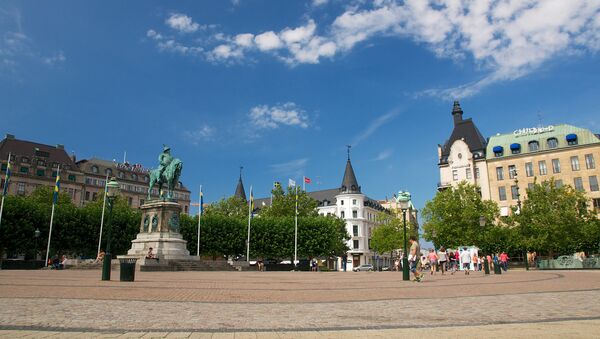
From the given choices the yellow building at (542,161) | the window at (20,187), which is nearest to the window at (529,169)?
the yellow building at (542,161)

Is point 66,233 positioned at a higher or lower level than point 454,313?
higher

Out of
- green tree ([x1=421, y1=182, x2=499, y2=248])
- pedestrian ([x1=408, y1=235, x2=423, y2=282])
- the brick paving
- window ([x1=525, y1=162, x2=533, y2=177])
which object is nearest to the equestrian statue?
pedestrian ([x1=408, y1=235, x2=423, y2=282])

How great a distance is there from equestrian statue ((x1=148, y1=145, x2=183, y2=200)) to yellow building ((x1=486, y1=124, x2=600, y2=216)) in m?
48.2

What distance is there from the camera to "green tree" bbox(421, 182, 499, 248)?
58.0 m

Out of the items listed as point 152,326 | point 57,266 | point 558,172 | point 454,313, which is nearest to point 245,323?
point 152,326

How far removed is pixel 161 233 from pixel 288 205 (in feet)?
123

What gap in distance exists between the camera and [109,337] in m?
5.56

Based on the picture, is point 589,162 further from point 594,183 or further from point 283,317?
point 283,317

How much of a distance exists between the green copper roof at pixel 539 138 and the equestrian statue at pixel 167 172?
54.0m

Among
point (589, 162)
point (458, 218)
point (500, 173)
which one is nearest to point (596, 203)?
point (589, 162)

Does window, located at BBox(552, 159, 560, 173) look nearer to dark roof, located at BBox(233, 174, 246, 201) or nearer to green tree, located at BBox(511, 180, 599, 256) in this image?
green tree, located at BBox(511, 180, 599, 256)

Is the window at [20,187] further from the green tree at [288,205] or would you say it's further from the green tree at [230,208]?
the green tree at [288,205]

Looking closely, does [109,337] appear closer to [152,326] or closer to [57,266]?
[152,326]

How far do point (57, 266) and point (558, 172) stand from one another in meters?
67.0
